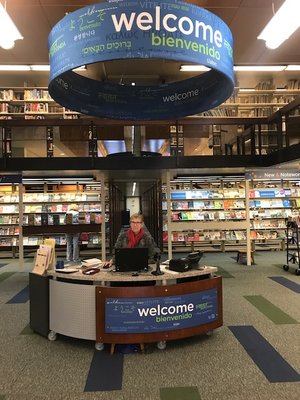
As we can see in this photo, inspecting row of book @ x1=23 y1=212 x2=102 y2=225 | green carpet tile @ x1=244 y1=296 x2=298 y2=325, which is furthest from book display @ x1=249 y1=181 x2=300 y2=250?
green carpet tile @ x1=244 y1=296 x2=298 y2=325

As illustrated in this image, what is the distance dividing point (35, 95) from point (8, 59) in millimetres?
3320

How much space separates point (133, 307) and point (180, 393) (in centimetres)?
99

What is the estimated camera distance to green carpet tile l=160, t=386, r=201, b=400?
105 inches

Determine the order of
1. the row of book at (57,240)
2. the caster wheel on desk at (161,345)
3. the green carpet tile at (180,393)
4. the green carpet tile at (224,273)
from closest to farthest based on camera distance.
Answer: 1. the green carpet tile at (180,393)
2. the caster wheel on desk at (161,345)
3. the green carpet tile at (224,273)
4. the row of book at (57,240)

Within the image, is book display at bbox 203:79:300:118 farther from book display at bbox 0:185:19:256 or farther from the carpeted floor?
book display at bbox 0:185:19:256

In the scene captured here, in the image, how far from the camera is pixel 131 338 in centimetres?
348

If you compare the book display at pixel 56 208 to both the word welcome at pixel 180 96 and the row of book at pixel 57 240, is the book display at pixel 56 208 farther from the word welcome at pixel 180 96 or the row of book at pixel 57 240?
the word welcome at pixel 180 96

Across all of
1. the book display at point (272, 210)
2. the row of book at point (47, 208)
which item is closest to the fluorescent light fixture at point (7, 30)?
the row of book at point (47, 208)

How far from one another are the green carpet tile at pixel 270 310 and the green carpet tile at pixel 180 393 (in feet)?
6.78

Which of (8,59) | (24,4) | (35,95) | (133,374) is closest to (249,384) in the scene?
(133,374)

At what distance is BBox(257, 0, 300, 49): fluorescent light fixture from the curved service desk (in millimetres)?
3426

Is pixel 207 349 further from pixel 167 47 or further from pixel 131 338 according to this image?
pixel 167 47

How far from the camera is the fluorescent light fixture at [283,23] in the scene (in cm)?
398

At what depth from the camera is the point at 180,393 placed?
275 cm
